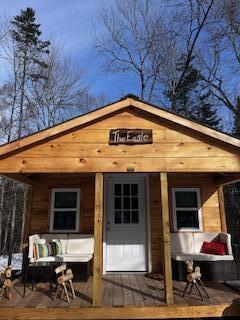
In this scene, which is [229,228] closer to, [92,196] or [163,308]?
[92,196]

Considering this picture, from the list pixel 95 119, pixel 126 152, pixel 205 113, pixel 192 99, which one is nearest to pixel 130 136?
pixel 126 152

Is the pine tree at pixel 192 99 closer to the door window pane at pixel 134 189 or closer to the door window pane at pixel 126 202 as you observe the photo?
the door window pane at pixel 134 189

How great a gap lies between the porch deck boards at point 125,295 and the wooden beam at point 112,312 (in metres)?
0.08

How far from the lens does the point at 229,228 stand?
61.3 ft

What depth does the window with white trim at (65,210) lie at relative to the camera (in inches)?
286

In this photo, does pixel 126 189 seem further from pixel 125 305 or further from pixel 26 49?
pixel 26 49

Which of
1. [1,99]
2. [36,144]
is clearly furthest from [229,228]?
[36,144]

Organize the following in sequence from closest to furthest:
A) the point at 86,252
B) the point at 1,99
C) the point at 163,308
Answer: the point at 163,308
the point at 86,252
the point at 1,99

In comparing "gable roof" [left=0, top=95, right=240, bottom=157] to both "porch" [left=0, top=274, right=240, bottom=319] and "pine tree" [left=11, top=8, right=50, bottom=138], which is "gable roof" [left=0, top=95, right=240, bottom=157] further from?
"pine tree" [left=11, top=8, right=50, bottom=138]

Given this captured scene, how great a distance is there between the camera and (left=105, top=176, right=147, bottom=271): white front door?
7.01m

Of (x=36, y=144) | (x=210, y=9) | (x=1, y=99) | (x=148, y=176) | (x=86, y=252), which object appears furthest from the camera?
(x=1, y=99)

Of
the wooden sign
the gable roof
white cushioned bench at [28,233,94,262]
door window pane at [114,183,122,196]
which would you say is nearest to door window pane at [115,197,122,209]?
door window pane at [114,183,122,196]

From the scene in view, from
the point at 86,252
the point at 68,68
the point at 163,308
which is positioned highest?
the point at 68,68

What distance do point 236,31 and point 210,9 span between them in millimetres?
1586
